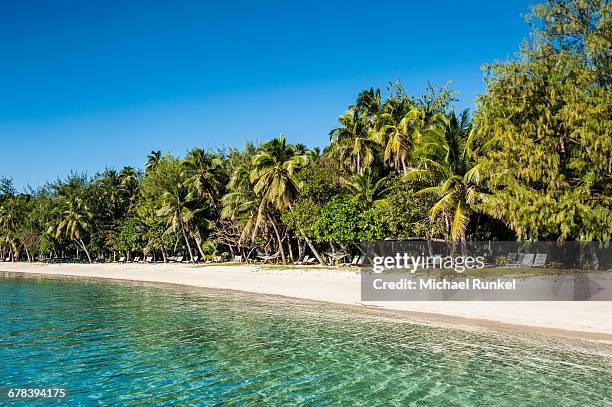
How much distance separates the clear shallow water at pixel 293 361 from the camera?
380 inches

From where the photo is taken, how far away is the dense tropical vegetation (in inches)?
636

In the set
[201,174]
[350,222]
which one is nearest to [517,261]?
[350,222]

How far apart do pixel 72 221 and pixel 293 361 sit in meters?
55.8

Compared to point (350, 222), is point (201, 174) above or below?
above

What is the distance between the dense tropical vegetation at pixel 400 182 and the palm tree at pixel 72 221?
0.80ft

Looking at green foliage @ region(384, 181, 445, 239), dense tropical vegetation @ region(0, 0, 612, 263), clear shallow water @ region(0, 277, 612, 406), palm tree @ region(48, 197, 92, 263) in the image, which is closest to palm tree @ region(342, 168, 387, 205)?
dense tropical vegetation @ region(0, 0, 612, 263)

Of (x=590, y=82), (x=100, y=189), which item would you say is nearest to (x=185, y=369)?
(x=590, y=82)

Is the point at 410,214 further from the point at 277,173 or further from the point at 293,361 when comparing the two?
the point at 293,361

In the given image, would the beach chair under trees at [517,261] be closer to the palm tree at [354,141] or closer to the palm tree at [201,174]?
the palm tree at [354,141]

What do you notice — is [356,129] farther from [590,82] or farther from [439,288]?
[590,82]

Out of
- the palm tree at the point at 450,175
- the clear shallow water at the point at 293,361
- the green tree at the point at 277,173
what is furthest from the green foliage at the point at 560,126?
the green tree at the point at 277,173

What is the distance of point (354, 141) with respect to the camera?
130 feet

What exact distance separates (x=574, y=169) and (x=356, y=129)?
24032 mm

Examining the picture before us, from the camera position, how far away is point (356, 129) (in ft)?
131
